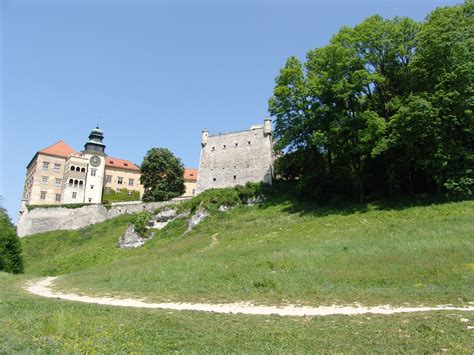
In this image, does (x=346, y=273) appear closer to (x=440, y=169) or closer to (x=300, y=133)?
(x=440, y=169)

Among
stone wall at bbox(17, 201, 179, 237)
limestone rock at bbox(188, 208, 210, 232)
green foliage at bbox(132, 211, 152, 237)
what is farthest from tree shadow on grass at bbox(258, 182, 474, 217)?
stone wall at bbox(17, 201, 179, 237)

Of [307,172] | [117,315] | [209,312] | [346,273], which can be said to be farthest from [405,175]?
[117,315]

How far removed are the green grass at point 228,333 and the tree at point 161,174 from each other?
54.0 m

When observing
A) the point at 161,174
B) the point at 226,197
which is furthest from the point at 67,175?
the point at 226,197

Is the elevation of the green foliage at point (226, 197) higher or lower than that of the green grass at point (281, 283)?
higher

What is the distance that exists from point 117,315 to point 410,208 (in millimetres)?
25160

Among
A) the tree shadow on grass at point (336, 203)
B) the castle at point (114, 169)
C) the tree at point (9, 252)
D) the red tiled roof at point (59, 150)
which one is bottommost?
the tree at point (9, 252)

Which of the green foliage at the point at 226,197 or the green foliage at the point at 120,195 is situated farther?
the green foliage at the point at 120,195

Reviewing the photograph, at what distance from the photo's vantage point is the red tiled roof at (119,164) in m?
81.1

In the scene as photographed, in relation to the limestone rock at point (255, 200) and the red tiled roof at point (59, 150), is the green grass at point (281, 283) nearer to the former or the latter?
the limestone rock at point (255, 200)

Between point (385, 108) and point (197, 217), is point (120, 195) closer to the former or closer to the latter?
point (197, 217)

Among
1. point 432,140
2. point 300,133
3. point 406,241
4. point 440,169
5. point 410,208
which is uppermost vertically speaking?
Result: point 300,133

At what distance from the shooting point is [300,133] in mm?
39219

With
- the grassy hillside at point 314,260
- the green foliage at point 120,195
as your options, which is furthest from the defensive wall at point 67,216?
the grassy hillside at point 314,260
